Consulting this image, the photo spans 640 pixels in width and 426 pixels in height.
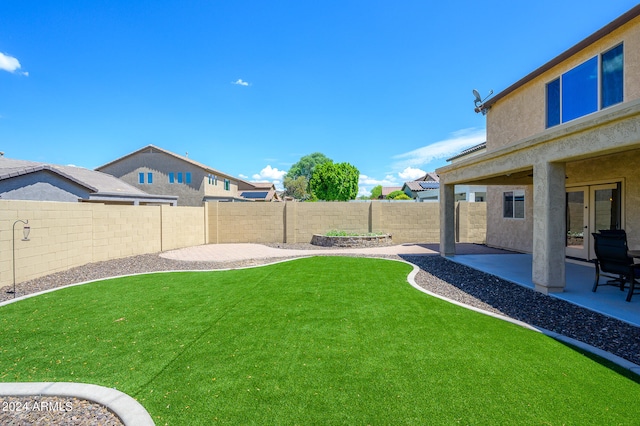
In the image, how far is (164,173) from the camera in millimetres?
31578

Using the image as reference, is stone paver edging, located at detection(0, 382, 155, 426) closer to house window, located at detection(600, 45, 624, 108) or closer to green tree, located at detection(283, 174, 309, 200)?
house window, located at detection(600, 45, 624, 108)

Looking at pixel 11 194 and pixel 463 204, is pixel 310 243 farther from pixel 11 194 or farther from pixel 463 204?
pixel 11 194

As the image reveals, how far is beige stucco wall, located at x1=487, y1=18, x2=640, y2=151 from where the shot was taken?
288 inches

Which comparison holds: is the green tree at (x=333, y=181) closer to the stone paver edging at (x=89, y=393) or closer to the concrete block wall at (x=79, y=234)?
the concrete block wall at (x=79, y=234)

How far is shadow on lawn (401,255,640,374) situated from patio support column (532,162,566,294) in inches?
17.8

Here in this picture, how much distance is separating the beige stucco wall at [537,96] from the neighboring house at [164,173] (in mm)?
27229

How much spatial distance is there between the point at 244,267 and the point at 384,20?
11.6m

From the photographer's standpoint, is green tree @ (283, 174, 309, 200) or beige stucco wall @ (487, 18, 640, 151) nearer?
beige stucco wall @ (487, 18, 640, 151)

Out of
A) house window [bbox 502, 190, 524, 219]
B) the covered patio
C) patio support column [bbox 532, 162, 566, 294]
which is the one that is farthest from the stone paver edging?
house window [bbox 502, 190, 524, 219]

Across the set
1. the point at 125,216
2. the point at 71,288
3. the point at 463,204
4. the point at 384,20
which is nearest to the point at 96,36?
Answer: the point at 125,216

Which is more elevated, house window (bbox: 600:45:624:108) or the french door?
house window (bbox: 600:45:624:108)

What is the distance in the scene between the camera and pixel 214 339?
425 cm

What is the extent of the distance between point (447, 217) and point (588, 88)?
5.36m

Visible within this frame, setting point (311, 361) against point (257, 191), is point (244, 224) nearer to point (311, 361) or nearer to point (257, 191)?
point (311, 361)
